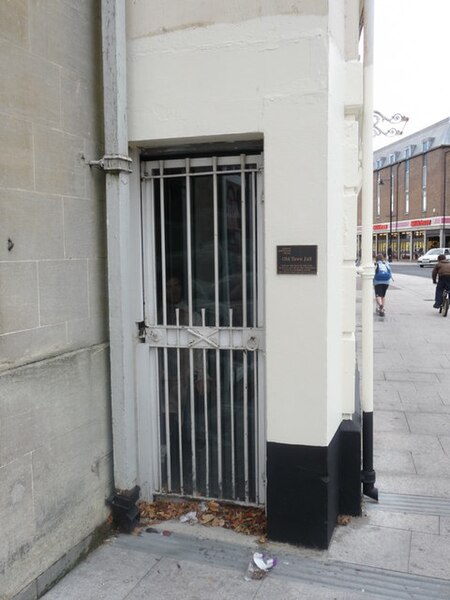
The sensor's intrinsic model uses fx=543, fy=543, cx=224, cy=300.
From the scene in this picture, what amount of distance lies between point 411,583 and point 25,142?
3497 millimetres

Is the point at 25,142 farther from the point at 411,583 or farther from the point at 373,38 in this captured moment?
the point at 411,583

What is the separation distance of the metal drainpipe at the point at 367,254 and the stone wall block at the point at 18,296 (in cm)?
254

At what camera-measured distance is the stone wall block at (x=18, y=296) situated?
2941 millimetres

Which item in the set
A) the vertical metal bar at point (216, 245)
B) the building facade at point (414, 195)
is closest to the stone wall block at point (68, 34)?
the vertical metal bar at point (216, 245)

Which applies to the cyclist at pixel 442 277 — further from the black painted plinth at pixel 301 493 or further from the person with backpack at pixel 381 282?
the black painted plinth at pixel 301 493

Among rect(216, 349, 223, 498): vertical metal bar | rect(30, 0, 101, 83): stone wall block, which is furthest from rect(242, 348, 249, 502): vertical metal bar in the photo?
rect(30, 0, 101, 83): stone wall block

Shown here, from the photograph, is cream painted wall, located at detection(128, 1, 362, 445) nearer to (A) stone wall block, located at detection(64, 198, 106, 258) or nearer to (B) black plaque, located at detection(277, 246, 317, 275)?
(B) black plaque, located at detection(277, 246, 317, 275)

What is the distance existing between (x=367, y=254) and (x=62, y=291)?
241 cm

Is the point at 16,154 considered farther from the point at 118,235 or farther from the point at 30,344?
the point at 30,344

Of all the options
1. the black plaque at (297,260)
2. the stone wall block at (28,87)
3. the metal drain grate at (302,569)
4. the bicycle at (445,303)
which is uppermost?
the stone wall block at (28,87)

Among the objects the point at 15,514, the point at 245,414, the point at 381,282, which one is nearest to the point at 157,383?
the point at 245,414

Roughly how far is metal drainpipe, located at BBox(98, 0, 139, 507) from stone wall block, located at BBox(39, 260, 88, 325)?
0.24 metres

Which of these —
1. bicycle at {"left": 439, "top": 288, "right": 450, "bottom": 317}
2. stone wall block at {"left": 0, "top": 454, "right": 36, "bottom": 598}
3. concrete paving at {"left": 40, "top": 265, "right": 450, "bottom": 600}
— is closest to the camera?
stone wall block at {"left": 0, "top": 454, "right": 36, "bottom": 598}

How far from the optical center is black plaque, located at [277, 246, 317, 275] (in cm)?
354
